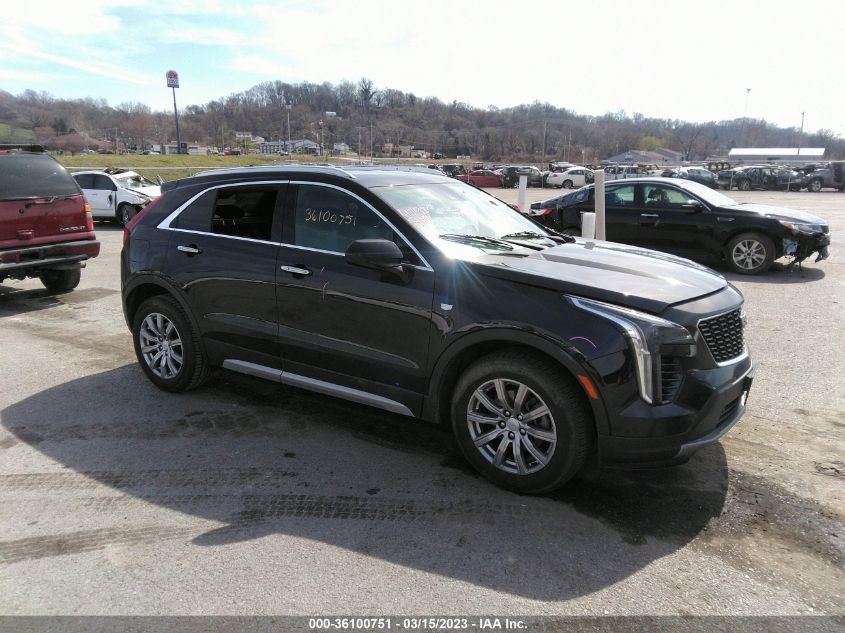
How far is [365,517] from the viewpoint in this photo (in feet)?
11.0

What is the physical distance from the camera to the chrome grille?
337cm

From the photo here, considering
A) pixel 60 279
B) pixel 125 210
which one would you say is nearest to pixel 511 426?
pixel 60 279

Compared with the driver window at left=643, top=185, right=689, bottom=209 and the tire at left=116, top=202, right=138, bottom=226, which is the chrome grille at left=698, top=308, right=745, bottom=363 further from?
the tire at left=116, top=202, right=138, bottom=226

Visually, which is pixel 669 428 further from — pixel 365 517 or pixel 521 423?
pixel 365 517

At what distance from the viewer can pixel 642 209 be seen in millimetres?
10766

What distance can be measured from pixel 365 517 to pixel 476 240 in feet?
6.21

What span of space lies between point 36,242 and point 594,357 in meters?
8.02

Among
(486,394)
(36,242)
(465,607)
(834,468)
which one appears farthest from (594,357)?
(36,242)

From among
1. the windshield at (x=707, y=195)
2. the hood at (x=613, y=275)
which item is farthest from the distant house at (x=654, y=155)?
the hood at (x=613, y=275)

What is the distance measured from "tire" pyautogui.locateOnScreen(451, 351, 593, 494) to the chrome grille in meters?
0.79

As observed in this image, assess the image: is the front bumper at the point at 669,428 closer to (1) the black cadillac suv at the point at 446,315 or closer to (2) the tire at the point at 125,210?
(1) the black cadillac suv at the point at 446,315

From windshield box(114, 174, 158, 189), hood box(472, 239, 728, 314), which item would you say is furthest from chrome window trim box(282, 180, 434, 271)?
windshield box(114, 174, 158, 189)

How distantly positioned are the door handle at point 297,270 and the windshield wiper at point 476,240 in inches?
38.6

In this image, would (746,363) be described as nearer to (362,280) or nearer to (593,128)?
(362,280)
